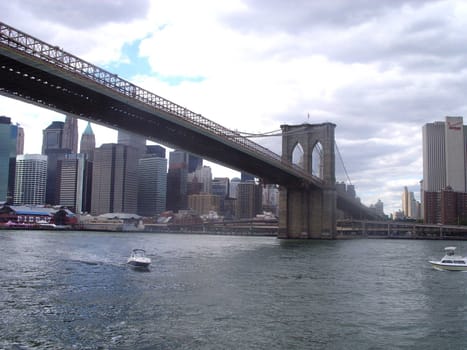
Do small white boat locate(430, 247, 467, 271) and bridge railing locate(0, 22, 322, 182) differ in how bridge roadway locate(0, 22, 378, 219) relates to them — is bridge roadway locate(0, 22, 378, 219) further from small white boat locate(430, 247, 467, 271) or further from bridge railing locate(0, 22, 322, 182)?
small white boat locate(430, 247, 467, 271)

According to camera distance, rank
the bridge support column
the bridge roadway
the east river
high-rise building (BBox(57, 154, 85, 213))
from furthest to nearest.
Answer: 1. high-rise building (BBox(57, 154, 85, 213))
2. the bridge support column
3. the bridge roadway
4. the east river

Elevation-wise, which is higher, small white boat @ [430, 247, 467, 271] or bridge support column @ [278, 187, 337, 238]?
bridge support column @ [278, 187, 337, 238]

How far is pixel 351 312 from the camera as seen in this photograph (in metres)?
18.8

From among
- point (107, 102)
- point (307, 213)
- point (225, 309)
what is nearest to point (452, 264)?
point (225, 309)

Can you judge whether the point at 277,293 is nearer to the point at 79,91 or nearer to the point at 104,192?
the point at 79,91

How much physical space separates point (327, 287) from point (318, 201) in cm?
5761

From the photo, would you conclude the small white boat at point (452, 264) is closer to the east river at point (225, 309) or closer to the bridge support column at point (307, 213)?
the east river at point (225, 309)

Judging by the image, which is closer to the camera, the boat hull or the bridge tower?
the boat hull

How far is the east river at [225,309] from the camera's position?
14570 millimetres

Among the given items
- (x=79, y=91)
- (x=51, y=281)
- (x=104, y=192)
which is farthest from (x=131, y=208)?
(x=51, y=281)

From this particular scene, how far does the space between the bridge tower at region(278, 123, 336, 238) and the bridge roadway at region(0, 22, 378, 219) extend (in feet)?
48.7

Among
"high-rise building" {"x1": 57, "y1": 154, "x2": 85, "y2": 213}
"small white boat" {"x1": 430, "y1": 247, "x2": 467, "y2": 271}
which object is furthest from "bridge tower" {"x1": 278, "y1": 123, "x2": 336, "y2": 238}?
"high-rise building" {"x1": 57, "y1": 154, "x2": 85, "y2": 213}

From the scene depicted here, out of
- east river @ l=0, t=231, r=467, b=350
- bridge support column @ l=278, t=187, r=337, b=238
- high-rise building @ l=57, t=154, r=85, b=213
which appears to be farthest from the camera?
high-rise building @ l=57, t=154, r=85, b=213

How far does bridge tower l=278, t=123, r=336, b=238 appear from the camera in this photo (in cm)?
8112
